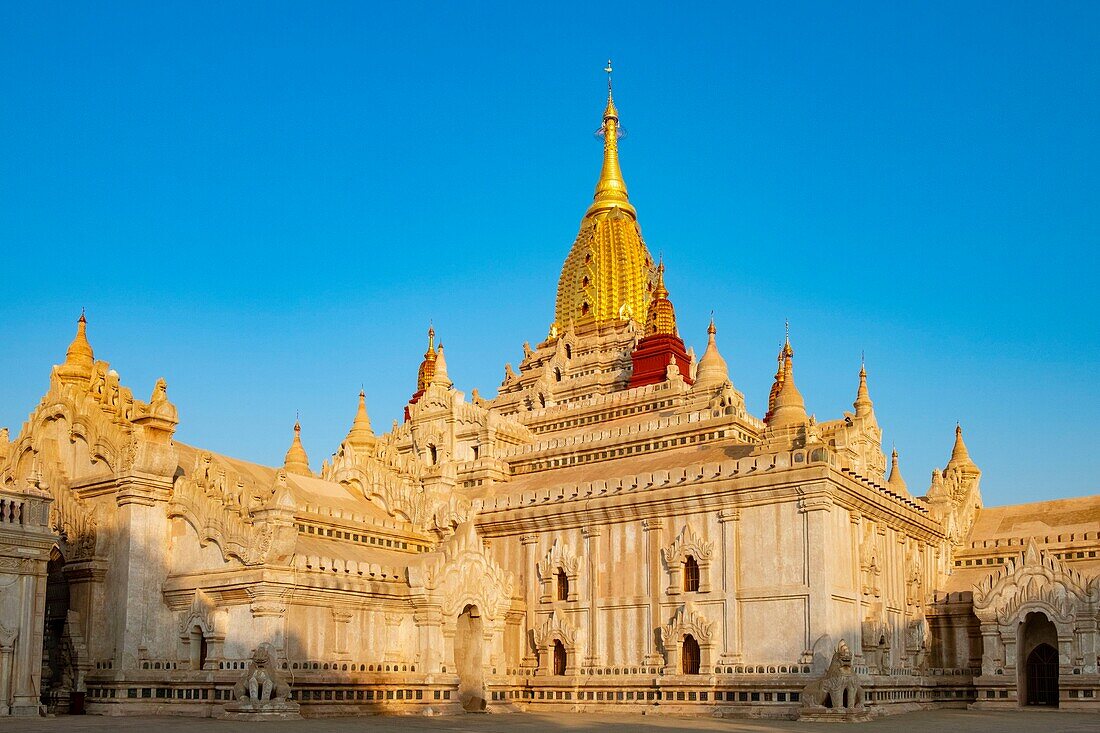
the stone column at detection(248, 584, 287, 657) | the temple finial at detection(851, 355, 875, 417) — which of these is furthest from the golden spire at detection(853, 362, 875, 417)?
the stone column at detection(248, 584, 287, 657)

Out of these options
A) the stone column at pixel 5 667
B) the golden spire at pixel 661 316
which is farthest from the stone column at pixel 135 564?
the golden spire at pixel 661 316

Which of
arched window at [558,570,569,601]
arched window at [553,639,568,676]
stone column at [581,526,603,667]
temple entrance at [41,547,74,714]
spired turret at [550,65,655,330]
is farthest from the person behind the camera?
spired turret at [550,65,655,330]

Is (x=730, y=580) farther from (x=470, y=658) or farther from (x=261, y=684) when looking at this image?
(x=261, y=684)

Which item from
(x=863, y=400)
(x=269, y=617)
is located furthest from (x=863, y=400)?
(x=269, y=617)

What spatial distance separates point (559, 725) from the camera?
37406mm

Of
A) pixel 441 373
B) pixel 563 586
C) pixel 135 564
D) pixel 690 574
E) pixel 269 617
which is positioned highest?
pixel 441 373

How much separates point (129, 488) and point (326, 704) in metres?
11.4

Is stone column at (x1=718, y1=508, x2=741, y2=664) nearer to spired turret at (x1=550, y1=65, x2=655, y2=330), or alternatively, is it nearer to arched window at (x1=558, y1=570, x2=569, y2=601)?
arched window at (x1=558, y1=570, x2=569, y2=601)

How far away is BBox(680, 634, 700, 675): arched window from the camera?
4509cm

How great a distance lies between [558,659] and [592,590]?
3433 mm

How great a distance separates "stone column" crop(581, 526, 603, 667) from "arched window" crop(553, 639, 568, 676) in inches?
51.3

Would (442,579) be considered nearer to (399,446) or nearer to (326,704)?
(326,704)

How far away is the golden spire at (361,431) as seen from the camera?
234ft

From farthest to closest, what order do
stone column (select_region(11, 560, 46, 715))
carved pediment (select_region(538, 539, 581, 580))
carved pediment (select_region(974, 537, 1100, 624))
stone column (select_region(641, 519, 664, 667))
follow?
carved pediment (select_region(538, 539, 581, 580)), carved pediment (select_region(974, 537, 1100, 624)), stone column (select_region(641, 519, 664, 667)), stone column (select_region(11, 560, 46, 715))
